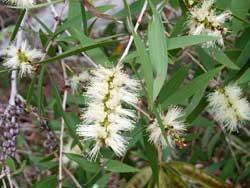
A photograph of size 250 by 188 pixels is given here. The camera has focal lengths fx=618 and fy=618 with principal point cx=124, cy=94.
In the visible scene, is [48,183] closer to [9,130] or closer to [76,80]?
[9,130]

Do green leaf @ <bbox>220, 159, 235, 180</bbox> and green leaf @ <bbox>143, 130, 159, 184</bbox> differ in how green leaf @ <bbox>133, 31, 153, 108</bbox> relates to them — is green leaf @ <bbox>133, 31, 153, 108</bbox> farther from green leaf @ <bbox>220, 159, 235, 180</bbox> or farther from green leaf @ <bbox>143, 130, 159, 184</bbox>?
green leaf @ <bbox>220, 159, 235, 180</bbox>

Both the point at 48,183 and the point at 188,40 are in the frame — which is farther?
the point at 48,183

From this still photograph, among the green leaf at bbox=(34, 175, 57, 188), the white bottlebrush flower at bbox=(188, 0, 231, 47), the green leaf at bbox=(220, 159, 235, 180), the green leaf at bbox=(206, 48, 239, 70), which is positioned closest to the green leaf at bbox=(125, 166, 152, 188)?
the green leaf at bbox=(34, 175, 57, 188)

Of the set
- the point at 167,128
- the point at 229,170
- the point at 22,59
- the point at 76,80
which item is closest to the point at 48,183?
the point at 76,80

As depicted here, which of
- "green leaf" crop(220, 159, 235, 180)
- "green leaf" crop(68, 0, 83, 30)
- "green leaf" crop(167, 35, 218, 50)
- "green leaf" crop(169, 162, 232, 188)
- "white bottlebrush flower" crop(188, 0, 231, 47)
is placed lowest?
"green leaf" crop(220, 159, 235, 180)

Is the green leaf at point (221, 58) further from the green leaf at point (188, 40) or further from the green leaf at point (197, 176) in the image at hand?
the green leaf at point (197, 176)

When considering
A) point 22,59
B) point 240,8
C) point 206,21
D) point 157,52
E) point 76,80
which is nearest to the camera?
point 157,52
